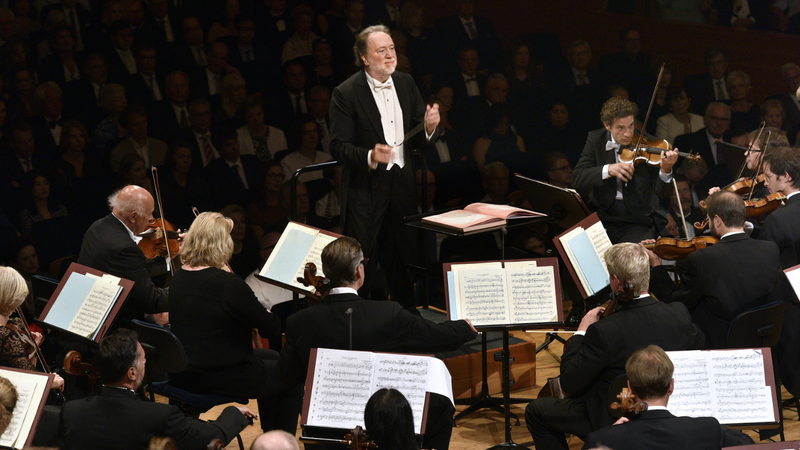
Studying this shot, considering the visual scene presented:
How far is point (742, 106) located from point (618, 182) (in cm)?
293

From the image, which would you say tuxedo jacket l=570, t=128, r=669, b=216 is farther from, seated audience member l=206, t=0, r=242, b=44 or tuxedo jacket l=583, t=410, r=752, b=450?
seated audience member l=206, t=0, r=242, b=44

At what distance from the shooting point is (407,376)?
330cm

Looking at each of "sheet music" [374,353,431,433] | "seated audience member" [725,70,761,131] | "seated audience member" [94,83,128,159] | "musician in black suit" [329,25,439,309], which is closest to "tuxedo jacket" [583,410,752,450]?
"sheet music" [374,353,431,433]

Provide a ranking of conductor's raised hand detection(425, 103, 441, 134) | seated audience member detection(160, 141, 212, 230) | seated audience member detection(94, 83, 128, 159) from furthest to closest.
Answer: seated audience member detection(160, 141, 212, 230)
seated audience member detection(94, 83, 128, 159)
conductor's raised hand detection(425, 103, 441, 134)

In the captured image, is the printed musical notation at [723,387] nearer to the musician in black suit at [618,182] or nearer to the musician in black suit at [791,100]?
the musician in black suit at [618,182]

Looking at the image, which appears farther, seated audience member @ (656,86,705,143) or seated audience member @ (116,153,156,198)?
seated audience member @ (656,86,705,143)

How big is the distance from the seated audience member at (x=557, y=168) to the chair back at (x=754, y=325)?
371 cm

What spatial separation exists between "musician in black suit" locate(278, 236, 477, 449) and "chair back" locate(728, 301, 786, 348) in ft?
4.11

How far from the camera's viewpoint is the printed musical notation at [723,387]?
3.33 metres

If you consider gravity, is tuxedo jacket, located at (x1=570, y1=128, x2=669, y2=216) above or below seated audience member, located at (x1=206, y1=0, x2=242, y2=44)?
below

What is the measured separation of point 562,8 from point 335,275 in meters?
5.05

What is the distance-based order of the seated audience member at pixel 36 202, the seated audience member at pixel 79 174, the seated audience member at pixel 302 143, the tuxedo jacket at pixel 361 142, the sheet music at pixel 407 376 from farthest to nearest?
the seated audience member at pixel 302 143 < the seated audience member at pixel 79 174 < the seated audience member at pixel 36 202 < the tuxedo jacket at pixel 361 142 < the sheet music at pixel 407 376

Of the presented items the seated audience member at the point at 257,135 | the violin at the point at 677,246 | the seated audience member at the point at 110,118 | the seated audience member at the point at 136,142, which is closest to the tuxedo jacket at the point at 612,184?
the violin at the point at 677,246

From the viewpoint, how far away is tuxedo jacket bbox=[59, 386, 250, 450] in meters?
3.07
